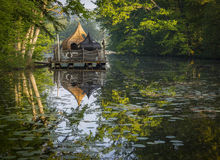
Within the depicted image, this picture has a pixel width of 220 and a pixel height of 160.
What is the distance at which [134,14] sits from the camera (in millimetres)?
70125

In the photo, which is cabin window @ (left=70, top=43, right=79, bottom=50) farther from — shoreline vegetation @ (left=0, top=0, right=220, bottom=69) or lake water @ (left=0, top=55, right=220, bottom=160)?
lake water @ (left=0, top=55, right=220, bottom=160)

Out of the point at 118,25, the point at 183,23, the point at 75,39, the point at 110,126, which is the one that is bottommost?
the point at 110,126

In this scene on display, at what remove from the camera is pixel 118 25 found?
7238 cm

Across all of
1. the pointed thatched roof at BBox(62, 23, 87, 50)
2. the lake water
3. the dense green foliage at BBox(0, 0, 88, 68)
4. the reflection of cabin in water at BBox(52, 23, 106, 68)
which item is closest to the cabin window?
the pointed thatched roof at BBox(62, 23, 87, 50)

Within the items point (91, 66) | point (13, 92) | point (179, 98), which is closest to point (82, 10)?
point (91, 66)

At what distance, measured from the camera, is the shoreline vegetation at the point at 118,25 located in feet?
78.8

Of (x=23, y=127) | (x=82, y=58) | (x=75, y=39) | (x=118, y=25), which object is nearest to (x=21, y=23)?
(x=82, y=58)

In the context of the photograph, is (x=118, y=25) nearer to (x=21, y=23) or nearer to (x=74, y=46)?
(x=74, y=46)

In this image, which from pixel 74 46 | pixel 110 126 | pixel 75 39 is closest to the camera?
pixel 110 126

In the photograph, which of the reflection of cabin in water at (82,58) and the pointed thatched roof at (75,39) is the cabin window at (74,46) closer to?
the pointed thatched roof at (75,39)

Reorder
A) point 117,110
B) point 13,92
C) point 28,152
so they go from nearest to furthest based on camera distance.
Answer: point 28,152
point 117,110
point 13,92

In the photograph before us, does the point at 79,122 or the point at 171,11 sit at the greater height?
the point at 171,11

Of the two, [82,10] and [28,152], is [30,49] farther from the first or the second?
[28,152]

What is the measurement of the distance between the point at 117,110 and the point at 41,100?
3447 mm
